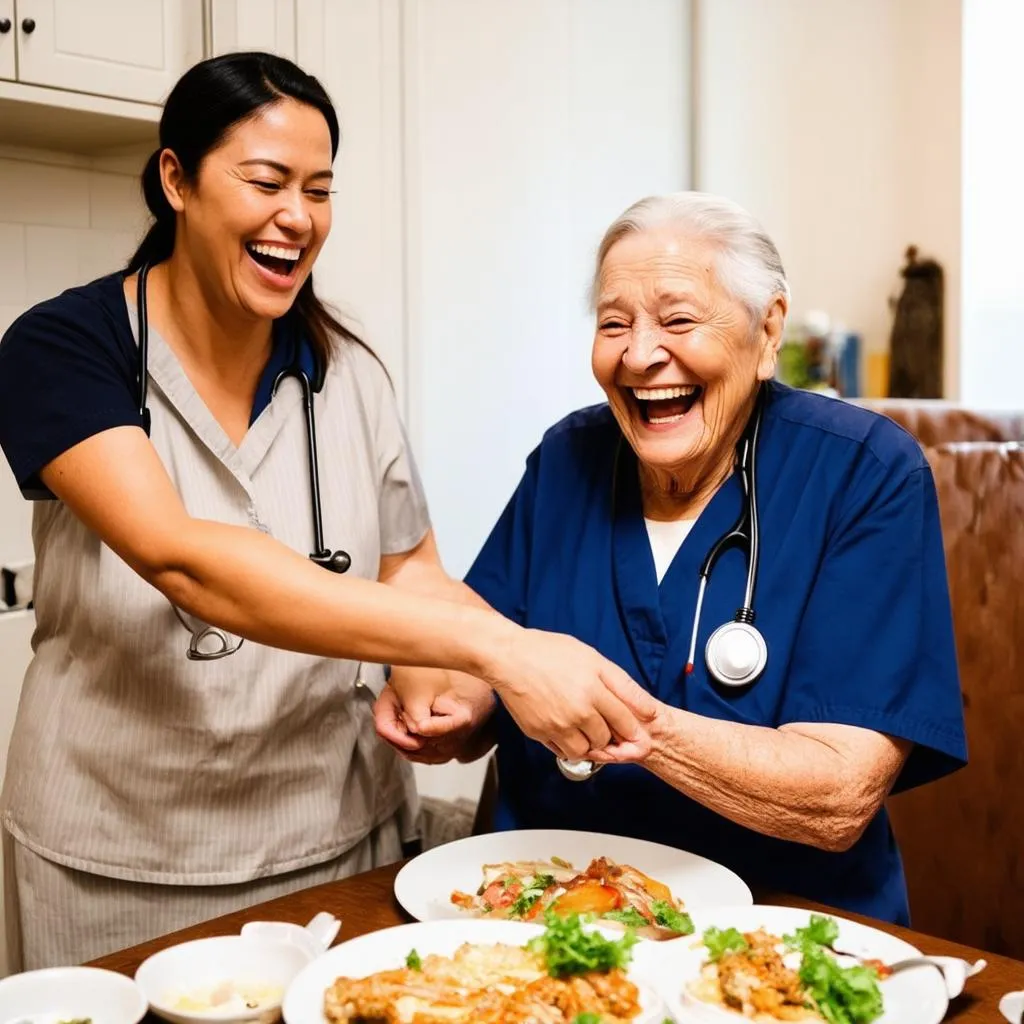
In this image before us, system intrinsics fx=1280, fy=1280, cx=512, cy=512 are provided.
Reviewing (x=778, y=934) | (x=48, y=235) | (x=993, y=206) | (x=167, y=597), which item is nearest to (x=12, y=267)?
(x=48, y=235)

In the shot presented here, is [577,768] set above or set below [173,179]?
below

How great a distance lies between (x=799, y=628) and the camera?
1492mm

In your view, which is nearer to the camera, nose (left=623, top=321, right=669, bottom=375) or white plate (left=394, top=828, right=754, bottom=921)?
white plate (left=394, top=828, right=754, bottom=921)

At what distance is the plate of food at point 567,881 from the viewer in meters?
1.22

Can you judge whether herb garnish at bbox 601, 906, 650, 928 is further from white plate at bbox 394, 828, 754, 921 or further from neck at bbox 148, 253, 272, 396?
neck at bbox 148, 253, 272, 396

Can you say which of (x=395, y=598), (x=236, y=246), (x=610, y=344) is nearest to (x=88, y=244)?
(x=236, y=246)

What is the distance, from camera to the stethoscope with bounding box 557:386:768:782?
4.80ft

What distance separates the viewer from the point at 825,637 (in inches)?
57.5

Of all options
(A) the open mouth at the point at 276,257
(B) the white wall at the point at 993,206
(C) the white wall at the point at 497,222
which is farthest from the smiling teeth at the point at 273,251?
(B) the white wall at the point at 993,206

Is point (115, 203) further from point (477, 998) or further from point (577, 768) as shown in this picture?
point (477, 998)

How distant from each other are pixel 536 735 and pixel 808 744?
0.29 metres

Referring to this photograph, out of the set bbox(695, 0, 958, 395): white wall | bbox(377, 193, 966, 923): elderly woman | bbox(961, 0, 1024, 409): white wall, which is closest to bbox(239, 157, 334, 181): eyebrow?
bbox(377, 193, 966, 923): elderly woman

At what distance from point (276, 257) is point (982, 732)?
1.28 meters

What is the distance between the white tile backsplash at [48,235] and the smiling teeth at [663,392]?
Result: 1555 mm
